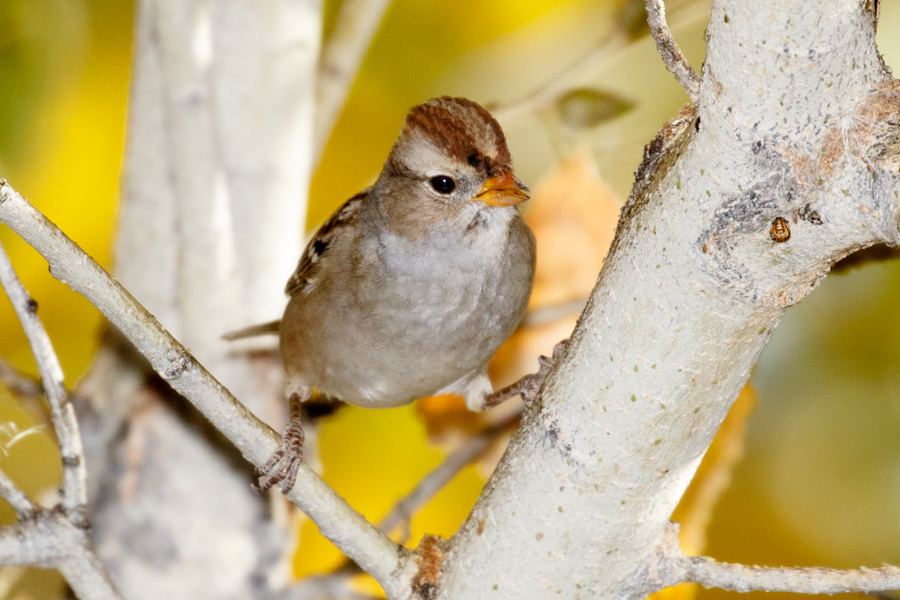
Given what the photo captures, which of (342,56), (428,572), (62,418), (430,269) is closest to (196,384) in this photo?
(62,418)

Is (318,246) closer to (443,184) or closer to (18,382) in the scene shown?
(443,184)

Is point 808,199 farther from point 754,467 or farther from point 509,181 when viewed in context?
point 754,467

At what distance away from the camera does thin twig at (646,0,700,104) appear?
75 centimetres

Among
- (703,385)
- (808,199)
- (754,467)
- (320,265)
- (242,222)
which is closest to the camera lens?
(808,199)

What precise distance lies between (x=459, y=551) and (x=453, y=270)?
0.48m

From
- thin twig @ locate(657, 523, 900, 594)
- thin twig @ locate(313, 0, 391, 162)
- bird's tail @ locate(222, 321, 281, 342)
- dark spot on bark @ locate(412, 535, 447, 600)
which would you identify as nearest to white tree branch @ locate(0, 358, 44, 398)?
bird's tail @ locate(222, 321, 281, 342)

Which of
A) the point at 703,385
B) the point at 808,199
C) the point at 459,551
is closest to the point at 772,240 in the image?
the point at 808,199

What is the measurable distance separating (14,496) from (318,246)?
69cm

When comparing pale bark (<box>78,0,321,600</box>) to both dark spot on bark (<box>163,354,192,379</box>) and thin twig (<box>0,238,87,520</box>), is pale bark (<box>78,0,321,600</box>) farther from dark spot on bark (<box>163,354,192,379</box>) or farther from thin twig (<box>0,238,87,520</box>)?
dark spot on bark (<box>163,354,192,379</box>)

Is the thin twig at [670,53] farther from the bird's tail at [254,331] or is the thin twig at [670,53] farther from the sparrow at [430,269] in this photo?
the bird's tail at [254,331]

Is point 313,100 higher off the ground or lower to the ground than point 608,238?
higher

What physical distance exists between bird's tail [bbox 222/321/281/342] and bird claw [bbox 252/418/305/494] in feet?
0.68

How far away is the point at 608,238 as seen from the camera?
4.91ft

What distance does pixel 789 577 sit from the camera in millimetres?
856
